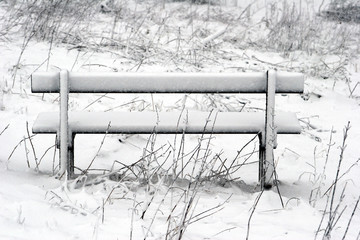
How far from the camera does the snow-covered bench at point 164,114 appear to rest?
9.58 ft

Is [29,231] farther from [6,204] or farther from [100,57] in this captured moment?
[100,57]

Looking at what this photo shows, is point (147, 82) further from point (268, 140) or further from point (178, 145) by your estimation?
point (178, 145)

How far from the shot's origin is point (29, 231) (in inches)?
79.5

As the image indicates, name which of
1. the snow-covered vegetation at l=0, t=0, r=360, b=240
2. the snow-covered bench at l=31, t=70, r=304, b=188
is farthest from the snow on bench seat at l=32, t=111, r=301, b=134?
the snow-covered vegetation at l=0, t=0, r=360, b=240

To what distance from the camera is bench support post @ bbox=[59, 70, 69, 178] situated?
117 inches

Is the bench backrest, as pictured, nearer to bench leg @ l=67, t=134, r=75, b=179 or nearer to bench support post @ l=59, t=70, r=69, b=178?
bench support post @ l=59, t=70, r=69, b=178

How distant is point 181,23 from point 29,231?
271 inches

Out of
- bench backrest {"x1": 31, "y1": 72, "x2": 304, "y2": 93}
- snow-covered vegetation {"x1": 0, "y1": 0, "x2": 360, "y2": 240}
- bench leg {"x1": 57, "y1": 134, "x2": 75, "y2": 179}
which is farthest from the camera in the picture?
bench leg {"x1": 57, "y1": 134, "x2": 75, "y2": 179}

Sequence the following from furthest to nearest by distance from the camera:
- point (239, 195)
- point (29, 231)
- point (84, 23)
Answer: point (84, 23) → point (239, 195) → point (29, 231)

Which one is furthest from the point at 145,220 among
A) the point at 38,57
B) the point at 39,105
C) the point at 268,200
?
the point at 38,57

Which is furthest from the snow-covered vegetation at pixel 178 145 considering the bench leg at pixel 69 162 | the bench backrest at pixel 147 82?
the bench backrest at pixel 147 82

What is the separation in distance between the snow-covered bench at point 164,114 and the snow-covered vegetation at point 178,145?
0.17 m

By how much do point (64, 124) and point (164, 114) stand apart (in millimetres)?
617

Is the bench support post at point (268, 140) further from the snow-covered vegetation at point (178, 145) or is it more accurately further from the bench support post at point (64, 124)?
the bench support post at point (64, 124)
